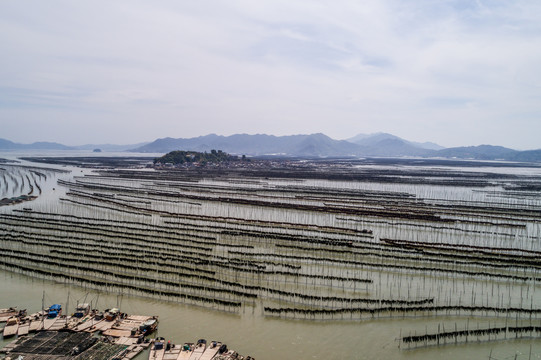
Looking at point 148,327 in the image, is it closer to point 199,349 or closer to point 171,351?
point 171,351

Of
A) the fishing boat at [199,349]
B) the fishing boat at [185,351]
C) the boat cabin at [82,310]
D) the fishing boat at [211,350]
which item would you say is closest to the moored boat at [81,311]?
the boat cabin at [82,310]

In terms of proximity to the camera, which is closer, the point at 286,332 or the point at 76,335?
the point at 76,335

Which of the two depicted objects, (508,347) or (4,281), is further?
(4,281)

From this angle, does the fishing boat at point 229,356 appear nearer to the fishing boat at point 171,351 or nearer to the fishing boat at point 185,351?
the fishing boat at point 185,351

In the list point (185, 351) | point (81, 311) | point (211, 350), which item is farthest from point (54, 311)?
point (211, 350)

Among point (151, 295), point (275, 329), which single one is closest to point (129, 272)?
point (151, 295)

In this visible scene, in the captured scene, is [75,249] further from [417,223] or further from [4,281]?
[417,223]

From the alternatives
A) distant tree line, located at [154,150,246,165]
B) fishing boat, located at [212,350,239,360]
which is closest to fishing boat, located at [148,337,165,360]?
fishing boat, located at [212,350,239,360]
